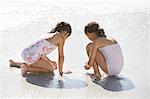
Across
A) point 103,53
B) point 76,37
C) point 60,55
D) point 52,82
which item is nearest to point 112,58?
point 103,53

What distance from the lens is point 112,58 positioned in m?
4.20

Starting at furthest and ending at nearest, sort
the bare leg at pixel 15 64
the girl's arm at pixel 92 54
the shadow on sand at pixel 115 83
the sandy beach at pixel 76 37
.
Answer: the bare leg at pixel 15 64 → the girl's arm at pixel 92 54 → the shadow on sand at pixel 115 83 → the sandy beach at pixel 76 37

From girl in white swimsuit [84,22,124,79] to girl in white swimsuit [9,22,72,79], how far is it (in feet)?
0.71

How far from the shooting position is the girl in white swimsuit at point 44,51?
4.14 metres

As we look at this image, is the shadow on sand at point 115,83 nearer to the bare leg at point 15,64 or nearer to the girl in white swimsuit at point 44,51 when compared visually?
the girl in white swimsuit at point 44,51

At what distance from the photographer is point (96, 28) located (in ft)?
13.7

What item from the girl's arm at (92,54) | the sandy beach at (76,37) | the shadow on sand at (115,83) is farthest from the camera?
the girl's arm at (92,54)

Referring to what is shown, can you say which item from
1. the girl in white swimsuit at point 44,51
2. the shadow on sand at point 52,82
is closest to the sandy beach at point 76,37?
the shadow on sand at point 52,82

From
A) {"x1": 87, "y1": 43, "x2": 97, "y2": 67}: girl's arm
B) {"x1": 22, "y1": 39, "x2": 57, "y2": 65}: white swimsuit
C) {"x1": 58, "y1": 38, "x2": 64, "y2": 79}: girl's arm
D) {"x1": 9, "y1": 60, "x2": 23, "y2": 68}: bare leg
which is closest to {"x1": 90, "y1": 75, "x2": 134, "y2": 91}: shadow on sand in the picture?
{"x1": 87, "y1": 43, "x2": 97, "y2": 67}: girl's arm

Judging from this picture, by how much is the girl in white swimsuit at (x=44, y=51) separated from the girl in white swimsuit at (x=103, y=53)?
0.22 m

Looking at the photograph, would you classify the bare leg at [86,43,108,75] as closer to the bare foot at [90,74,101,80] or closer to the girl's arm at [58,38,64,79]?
the bare foot at [90,74,101,80]

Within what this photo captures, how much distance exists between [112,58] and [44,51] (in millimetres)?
618

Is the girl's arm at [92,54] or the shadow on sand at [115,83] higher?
the girl's arm at [92,54]

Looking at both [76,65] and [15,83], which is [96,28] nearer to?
[76,65]
